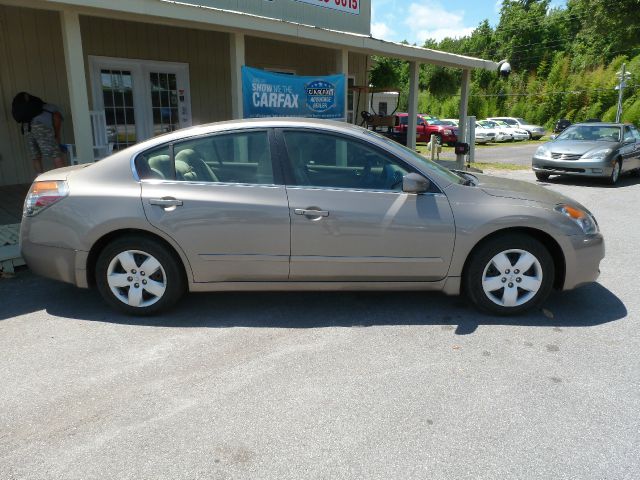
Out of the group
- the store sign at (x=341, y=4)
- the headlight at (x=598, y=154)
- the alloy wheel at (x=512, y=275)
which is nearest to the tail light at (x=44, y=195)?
the alloy wheel at (x=512, y=275)

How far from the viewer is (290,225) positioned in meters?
3.83

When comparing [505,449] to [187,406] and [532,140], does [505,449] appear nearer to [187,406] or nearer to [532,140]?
[187,406]

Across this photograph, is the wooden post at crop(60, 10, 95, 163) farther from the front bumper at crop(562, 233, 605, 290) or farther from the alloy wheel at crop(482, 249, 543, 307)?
the front bumper at crop(562, 233, 605, 290)

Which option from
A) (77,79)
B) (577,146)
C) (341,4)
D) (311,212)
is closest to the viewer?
(311,212)

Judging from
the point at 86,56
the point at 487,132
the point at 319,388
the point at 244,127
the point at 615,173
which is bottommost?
the point at 319,388

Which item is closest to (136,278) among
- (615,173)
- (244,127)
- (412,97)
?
(244,127)

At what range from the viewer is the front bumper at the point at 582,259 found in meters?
3.94

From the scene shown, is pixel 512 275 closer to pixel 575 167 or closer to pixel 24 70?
pixel 24 70

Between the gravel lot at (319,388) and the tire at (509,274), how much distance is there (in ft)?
0.51

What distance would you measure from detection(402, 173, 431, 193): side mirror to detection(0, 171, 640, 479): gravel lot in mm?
1017

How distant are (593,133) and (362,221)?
11.0 m

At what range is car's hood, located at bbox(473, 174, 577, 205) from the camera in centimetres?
403

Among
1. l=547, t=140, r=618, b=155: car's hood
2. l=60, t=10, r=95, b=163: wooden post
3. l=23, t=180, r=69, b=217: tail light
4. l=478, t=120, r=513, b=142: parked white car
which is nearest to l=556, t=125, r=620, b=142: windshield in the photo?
l=547, t=140, r=618, b=155: car's hood

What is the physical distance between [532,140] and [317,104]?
2711 cm
